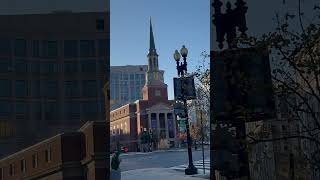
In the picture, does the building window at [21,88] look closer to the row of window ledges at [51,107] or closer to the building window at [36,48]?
the row of window ledges at [51,107]

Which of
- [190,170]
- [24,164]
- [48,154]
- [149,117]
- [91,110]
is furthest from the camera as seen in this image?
[190,170]

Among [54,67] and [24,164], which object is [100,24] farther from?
[24,164]

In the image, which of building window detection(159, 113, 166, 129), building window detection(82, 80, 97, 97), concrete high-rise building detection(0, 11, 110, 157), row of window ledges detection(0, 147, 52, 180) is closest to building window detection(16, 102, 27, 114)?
concrete high-rise building detection(0, 11, 110, 157)

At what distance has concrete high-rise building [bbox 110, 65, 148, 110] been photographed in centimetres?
276

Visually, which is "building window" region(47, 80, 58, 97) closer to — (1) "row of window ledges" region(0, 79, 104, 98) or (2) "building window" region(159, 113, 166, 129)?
(1) "row of window ledges" region(0, 79, 104, 98)

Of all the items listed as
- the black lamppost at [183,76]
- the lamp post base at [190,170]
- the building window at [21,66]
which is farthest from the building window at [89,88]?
the lamp post base at [190,170]

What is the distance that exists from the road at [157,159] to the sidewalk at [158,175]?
5cm

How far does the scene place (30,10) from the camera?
9.38 ft

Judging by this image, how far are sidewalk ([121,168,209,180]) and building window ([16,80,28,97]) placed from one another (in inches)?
37.4

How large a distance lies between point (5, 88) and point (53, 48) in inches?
17.7

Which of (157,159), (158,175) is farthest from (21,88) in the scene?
(158,175)

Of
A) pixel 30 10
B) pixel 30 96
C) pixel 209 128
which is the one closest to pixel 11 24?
pixel 30 10

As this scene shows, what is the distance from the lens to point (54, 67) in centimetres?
279

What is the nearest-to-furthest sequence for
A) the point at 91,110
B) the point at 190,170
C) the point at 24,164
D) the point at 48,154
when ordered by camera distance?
the point at 48,154, the point at 24,164, the point at 91,110, the point at 190,170
